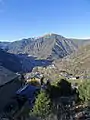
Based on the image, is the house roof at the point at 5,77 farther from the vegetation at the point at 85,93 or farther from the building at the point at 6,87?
the vegetation at the point at 85,93

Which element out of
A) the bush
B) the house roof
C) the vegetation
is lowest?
the vegetation

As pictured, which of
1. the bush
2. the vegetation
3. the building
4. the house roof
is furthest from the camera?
the vegetation

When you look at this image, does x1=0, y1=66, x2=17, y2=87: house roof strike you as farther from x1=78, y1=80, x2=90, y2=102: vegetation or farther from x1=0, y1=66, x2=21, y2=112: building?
x1=78, y1=80, x2=90, y2=102: vegetation

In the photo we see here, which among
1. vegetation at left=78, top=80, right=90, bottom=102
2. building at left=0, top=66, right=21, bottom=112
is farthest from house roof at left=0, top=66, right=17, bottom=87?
vegetation at left=78, top=80, right=90, bottom=102

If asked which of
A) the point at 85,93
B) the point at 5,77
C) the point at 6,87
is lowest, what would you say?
the point at 85,93

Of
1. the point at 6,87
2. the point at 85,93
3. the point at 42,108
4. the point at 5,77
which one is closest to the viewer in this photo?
the point at 42,108

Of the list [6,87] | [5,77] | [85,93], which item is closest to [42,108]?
[6,87]

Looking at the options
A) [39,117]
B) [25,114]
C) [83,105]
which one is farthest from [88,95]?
[25,114]

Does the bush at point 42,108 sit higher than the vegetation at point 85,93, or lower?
higher

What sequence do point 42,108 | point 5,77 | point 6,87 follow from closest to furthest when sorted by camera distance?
1. point 42,108
2. point 6,87
3. point 5,77

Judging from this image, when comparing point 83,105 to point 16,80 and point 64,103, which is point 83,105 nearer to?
point 64,103

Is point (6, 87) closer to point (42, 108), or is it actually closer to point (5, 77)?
point (5, 77)

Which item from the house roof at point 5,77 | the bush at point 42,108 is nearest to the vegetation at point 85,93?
the house roof at point 5,77
